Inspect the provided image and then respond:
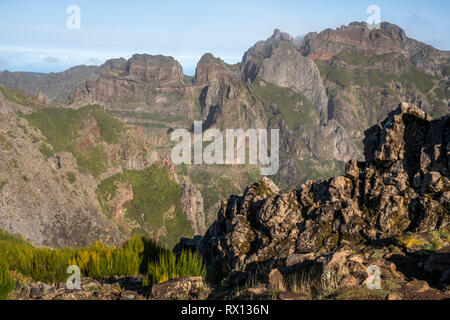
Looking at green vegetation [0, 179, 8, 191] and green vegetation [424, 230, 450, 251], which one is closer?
green vegetation [424, 230, 450, 251]

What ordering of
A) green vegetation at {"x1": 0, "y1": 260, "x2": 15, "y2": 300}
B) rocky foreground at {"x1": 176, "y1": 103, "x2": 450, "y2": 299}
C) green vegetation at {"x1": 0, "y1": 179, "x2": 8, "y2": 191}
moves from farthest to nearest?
green vegetation at {"x1": 0, "y1": 179, "x2": 8, "y2": 191}, rocky foreground at {"x1": 176, "y1": 103, "x2": 450, "y2": 299}, green vegetation at {"x1": 0, "y1": 260, "x2": 15, "y2": 300}

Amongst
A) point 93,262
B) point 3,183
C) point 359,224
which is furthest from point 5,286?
point 3,183

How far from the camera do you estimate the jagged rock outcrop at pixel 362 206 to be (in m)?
20.5

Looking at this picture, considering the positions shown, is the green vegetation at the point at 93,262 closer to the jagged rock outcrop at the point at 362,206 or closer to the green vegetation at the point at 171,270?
the green vegetation at the point at 171,270

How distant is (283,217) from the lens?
23.5 meters

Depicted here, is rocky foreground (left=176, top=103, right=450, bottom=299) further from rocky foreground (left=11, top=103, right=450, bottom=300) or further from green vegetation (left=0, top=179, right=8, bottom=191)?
green vegetation (left=0, top=179, right=8, bottom=191)

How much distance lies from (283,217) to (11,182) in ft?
632

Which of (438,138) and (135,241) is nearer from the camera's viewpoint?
(135,241)

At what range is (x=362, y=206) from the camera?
22641 mm

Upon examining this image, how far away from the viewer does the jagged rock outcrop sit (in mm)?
20500

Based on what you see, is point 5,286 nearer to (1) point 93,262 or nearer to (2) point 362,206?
(1) point 93,262

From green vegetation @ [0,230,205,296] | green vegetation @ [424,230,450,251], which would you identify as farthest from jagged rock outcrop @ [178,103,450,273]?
green vegetation @ [0,230,205,296]

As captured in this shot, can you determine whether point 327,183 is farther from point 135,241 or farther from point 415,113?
point 135,241
